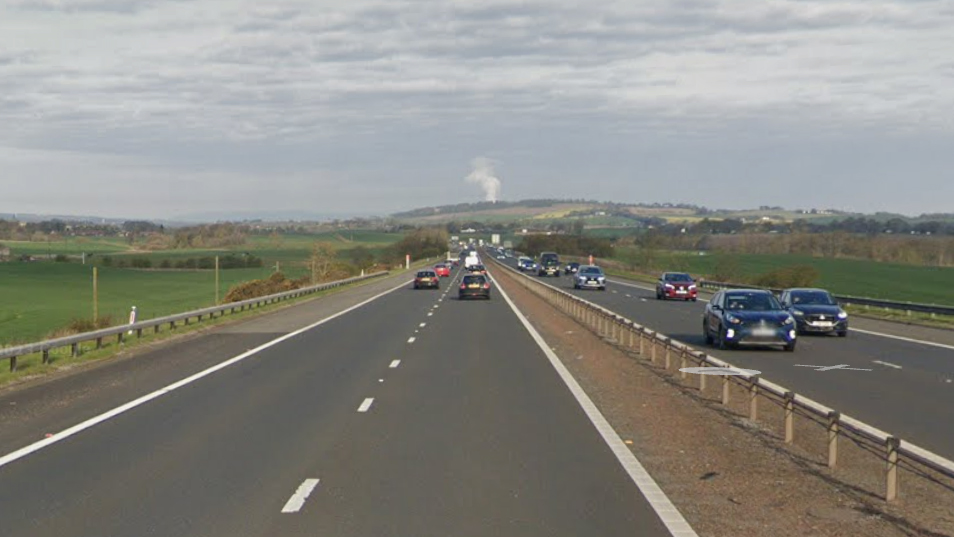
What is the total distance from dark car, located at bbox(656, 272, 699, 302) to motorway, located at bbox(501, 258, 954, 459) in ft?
57.2

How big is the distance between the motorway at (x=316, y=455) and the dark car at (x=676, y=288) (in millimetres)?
34294

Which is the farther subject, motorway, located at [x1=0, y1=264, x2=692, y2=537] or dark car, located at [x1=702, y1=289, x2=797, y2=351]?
dark car, located at [x1=702, y1=289, x2=797, y2=351]

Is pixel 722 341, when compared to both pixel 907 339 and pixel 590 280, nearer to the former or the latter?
pixel 907 339

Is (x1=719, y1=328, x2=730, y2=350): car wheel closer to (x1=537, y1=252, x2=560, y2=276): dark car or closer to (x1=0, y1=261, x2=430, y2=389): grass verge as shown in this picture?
(x1=0, y1=261, x2=430, y2=389): grass verge

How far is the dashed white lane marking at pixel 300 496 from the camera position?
1025 cm

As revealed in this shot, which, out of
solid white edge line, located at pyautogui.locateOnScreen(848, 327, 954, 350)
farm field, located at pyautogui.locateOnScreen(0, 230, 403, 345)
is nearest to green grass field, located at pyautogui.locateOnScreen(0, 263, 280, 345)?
farm field, located at pyautogui.locateOnScreen(0, 230, 403, 345)

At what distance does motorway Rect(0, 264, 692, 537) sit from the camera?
9.80 metres

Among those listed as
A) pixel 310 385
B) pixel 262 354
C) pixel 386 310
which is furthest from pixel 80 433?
pixel 386 310

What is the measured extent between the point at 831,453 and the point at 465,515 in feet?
15.4

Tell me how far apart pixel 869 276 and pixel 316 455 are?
98996mm

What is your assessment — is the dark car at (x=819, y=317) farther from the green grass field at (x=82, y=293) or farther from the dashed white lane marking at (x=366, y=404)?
the green grass field at (x=82, y=293)

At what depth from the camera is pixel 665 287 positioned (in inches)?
2339

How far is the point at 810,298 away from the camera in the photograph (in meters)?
37.0

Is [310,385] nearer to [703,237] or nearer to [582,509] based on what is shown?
[582,509]
